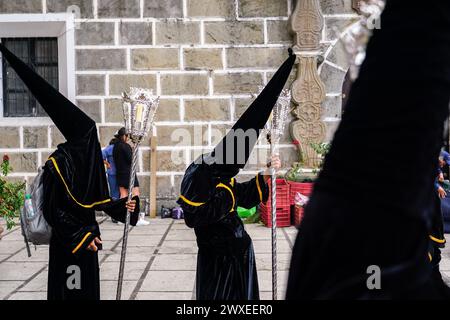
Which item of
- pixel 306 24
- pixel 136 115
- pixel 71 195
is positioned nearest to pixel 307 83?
pixel 306 24

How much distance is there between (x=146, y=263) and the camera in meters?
7.01

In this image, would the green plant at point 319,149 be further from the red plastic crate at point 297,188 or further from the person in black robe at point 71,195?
the person in black robe at point 71,195

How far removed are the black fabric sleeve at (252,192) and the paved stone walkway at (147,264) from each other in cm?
96

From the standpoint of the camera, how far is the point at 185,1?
10383 mm

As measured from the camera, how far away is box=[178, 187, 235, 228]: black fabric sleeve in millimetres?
4383

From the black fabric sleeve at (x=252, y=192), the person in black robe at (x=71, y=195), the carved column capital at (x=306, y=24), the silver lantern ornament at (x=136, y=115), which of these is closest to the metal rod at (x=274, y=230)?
the black fabric sleeve at (x=252, y=192)

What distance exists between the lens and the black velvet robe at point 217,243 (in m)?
4.41

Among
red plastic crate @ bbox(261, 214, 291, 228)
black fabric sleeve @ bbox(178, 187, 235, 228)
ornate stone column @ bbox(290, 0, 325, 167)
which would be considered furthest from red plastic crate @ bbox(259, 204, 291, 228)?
black fabric sleeve @ bbox(178, 187, 235, 228)

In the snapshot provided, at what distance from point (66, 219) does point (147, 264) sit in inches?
105

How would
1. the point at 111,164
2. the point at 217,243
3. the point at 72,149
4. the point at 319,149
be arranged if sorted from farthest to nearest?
the point at 111,164, the point at 319,149, the point at 72,149, the point at 217,243

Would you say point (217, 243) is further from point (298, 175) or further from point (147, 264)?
point (298, 175)

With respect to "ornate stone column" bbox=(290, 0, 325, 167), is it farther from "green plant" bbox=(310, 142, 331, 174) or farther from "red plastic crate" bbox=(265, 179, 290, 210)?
"red plastic crate" bbox=(265, 179, 290, 210)

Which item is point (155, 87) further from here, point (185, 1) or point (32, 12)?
point (32, 12)

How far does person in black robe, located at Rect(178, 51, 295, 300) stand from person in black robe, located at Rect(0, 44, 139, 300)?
75 centimetres
